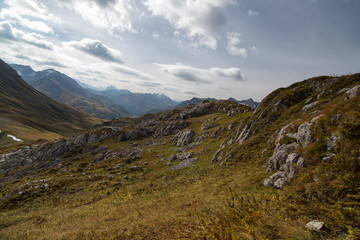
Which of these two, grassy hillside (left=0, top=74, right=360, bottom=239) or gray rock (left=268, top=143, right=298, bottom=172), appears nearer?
grassy hillside (left=0, top=74, right=360, bottom=239)

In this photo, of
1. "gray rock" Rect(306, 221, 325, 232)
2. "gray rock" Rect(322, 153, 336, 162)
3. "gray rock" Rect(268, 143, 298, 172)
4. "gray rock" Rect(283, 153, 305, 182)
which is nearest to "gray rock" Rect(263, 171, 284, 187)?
"gray rock" Rect(283, 153, 305, 182)

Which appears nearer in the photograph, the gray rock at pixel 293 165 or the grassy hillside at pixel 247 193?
the grassy hillside at pixel 247 193

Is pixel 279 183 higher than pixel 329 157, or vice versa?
pixel 329 157

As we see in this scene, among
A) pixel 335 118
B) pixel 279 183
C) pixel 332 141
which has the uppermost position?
pixel 335 118

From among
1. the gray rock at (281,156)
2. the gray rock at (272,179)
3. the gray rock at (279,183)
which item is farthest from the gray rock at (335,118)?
the gray rock at (279,183)

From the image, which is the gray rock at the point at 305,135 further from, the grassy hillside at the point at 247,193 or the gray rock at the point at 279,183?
the gray rock at the point at 279,183

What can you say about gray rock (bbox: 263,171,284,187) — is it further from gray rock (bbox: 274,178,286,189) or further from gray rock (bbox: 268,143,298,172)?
gray rock (bbox: 268,143,298,172)

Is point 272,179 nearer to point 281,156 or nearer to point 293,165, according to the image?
point 293,165

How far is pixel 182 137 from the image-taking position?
186ft

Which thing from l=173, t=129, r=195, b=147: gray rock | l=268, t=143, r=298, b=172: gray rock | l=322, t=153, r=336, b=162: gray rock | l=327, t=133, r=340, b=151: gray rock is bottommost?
l=173, t=129, r=195, b=147: gray rock

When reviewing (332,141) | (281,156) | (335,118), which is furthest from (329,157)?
(281,156)

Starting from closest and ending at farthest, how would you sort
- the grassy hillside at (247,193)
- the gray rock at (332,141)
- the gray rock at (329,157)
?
the grassy hillside at (247,193), the gray rock at (329,157), the gray rock at (332,141)

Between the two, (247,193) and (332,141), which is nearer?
(332,141)

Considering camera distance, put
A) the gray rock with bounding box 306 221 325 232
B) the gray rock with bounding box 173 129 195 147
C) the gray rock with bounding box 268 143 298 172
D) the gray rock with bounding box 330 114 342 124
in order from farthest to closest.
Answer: the gray rock with bounding box 173 129 195 147 → the gray rock with bounding box 268 143 298 172 → the gray rock with bounding box 330 114 342 124 → the gray rock with bounding box 306 221 325 232
